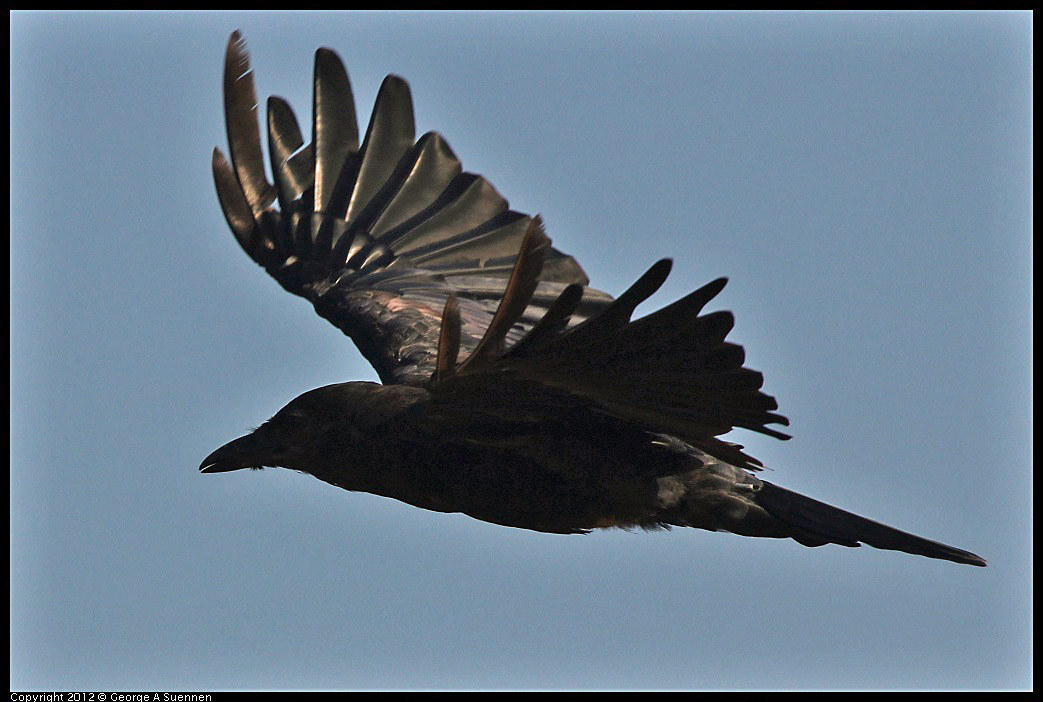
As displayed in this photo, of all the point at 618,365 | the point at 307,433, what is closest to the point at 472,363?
the point at 618,365

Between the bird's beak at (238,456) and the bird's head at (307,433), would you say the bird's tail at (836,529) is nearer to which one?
the bird's head at (307,433)

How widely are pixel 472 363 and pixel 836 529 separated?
6.39 ft

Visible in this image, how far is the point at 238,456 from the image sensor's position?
582 cm

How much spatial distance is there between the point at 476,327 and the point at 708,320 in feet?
8.35

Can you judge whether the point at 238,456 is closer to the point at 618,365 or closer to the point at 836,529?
the point at 618,365

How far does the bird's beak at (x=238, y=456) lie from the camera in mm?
5801

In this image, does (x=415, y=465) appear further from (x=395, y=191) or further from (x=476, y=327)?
(x=395, y=191)

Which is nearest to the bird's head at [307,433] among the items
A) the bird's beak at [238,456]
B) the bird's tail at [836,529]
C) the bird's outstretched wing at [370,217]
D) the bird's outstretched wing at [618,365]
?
the bird's beak at [238,456]

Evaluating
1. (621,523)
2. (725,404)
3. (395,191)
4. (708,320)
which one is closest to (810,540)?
(621,523)

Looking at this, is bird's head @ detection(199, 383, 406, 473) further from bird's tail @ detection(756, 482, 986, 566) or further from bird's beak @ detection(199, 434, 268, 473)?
bird's tail @ detection(756, 482, 986, 566)

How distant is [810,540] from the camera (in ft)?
18.7

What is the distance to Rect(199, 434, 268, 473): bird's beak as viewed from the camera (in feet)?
19.0

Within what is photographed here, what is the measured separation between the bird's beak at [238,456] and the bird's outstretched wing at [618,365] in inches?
44.5

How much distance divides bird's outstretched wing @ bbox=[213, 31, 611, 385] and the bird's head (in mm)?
1198
